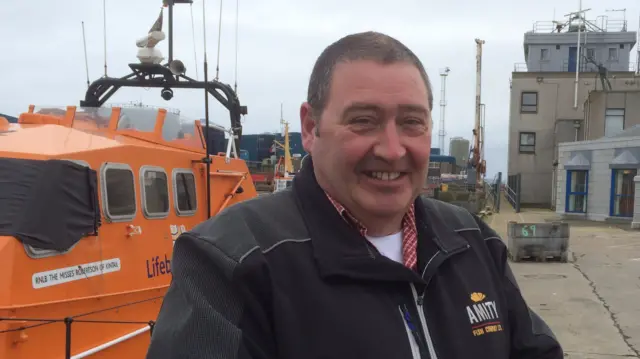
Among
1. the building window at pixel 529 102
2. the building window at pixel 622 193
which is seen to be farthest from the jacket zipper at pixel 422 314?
the building window at pixel 529 102

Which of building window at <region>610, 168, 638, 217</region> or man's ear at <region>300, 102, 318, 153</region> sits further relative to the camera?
building window at <region>610, 168, 638, 217</region>

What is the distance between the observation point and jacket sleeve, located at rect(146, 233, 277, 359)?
131 cm

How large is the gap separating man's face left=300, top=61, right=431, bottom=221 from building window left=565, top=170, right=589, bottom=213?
2265 cm

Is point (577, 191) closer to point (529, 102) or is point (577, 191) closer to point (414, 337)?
point (529, 102)

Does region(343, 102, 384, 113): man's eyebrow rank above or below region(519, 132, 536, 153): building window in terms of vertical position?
below

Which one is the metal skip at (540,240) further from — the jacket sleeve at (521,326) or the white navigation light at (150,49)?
the jacket sleeve at (521,326)

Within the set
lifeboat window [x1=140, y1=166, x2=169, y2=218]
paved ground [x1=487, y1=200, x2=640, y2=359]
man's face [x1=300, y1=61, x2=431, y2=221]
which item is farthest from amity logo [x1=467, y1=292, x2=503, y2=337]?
paved ground [x1=487, y1=200, x2=640, y2=359]

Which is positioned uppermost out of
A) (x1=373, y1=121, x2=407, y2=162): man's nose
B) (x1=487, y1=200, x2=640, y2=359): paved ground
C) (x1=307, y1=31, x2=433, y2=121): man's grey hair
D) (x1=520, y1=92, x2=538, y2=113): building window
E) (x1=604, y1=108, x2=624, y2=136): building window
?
(x1=520, y1=92, x2=538, y2=113): building window

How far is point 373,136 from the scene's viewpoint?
1552 mm

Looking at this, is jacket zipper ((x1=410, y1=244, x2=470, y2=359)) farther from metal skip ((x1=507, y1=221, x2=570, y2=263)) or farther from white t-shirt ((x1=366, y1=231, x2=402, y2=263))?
metal skip ((x1=507, y1=221, x2=570, y2=263))

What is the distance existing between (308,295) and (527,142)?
118ft

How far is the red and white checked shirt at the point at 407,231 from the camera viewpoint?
1605 millimetres

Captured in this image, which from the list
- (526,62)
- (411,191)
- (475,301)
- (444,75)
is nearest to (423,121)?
(411,191)

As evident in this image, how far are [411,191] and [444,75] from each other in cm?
5258
